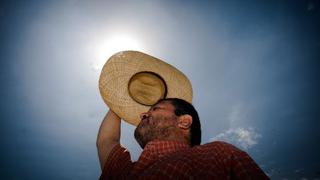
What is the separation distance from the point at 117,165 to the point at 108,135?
0.69 metres

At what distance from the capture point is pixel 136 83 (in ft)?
10.4

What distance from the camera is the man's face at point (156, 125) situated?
229 centimetres

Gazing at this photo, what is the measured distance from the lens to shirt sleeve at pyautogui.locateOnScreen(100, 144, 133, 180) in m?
1.88

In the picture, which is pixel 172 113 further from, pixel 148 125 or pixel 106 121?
pixel 106 121

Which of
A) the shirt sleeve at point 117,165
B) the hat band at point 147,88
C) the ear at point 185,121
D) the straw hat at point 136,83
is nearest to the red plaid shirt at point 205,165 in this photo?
the shirt sleeve at point 117,165

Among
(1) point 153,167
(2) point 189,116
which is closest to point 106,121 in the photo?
(2) point 189,116

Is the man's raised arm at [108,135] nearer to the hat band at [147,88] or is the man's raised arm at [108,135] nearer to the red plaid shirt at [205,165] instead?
the hat band at [147,88]

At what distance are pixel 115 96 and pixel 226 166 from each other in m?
1.96

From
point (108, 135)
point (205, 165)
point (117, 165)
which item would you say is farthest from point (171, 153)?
point (108, 135)

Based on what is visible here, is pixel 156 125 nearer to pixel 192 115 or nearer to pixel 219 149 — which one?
pixel 192 115

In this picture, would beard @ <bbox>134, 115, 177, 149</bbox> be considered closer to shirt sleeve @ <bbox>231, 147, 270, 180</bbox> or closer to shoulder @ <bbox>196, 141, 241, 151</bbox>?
shoulder @ <bbox>196, 141, 241, 151</bbox>

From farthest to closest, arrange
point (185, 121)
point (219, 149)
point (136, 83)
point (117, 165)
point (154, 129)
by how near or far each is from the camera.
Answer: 1. point (136, 83)
2. point (185, 121)
3. point (154, 129)
4. point (117, 165)
5. point (219, 149)

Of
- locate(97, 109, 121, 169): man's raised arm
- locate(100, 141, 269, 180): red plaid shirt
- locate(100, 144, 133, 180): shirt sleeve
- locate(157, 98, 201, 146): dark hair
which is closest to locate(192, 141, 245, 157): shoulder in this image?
locate(100, 141, 269, 180): red plaid shirt

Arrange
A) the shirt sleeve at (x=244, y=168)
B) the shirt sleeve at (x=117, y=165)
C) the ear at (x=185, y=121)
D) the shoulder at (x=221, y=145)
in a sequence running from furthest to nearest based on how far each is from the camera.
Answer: the ear at (x=185, y=121) < the shirt sleeve at (x=117, y=165) < the shoulder at (x=221, y=145) < the shirt sleeve at (x=244, y=168)
